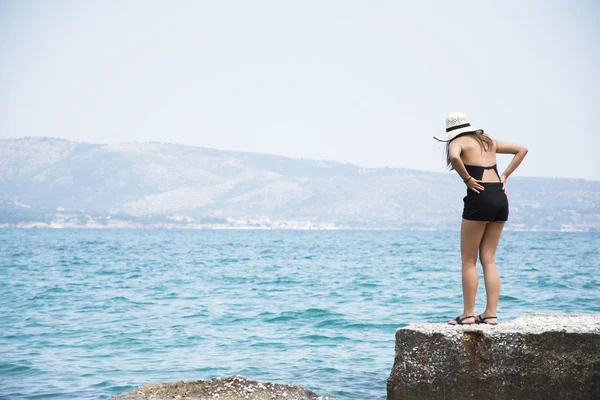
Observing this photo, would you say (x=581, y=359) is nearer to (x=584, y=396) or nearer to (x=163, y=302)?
(x=584, y=396)

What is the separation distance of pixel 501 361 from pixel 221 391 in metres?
3.37

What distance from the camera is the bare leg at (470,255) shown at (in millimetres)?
7336

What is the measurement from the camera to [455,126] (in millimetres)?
7527

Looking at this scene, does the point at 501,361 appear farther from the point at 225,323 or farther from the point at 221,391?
the point at 225,323

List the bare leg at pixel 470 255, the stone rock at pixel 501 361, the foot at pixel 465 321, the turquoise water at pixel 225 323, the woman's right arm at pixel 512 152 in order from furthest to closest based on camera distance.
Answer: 1. the turquoise water at pixel 225 323
2. the woman's right arm at pixel 512 152
3. the bare leg at pixel 470 255
4. the foot at pixel 465 321
5. the stone rock at pixel 501 361

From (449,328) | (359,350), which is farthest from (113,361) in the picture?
(449,328)

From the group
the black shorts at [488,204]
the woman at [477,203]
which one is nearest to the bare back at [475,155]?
the woman at [477,203]

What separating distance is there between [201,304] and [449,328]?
601 inches

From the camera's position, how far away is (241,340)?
47.3ft

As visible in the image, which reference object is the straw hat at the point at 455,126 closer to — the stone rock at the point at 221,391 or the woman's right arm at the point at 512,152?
the woman's right arm at the point at 512,152

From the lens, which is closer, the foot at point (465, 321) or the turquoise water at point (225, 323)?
the foot at point (465, 321)

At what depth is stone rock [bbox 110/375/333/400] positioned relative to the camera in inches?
325

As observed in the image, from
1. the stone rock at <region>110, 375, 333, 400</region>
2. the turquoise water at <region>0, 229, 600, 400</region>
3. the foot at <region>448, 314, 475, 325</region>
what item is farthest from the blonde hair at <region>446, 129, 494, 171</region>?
the turquoise water at <region>0, 229, 600, 400</region>

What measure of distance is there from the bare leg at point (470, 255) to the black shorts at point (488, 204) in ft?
0.28
